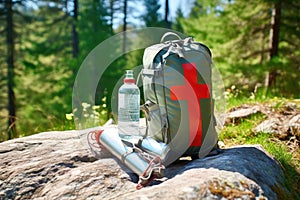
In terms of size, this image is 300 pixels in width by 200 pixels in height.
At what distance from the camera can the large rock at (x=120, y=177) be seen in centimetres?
200

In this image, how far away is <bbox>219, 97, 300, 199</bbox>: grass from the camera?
275cm

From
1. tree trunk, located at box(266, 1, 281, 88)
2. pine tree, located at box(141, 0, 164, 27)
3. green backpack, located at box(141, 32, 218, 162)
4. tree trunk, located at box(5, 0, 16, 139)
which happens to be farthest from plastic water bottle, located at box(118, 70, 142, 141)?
pine tree, located at box(141, 0, 164, 27)

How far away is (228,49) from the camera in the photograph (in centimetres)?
1034

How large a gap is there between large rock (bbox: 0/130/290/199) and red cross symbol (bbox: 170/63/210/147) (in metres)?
0.27

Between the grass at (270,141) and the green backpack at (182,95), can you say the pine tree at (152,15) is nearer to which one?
the grass at (270,141)

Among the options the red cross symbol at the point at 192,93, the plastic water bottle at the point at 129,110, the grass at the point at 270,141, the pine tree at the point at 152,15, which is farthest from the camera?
the pine tree at the point at 152,15

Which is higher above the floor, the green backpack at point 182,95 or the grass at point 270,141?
the green backpack at point 182,95

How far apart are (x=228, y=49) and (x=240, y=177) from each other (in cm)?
861

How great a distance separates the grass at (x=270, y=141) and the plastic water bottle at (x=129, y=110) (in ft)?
3.24

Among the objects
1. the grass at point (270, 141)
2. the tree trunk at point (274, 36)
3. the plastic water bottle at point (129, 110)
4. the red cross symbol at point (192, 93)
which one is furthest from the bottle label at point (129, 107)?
the tree trunk at point (274, 36)

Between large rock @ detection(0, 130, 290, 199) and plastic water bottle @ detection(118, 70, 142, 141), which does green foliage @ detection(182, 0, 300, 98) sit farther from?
large rock @ detection(0, 130, 290, 199)

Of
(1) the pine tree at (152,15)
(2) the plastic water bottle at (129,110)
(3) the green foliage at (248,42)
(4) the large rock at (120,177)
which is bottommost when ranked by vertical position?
(4) the large rock at (120,177)

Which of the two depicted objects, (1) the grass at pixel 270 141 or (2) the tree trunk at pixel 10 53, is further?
(2) the tree trunk at pixel 10 53

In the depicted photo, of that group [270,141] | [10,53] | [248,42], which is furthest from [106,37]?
[270,141]
